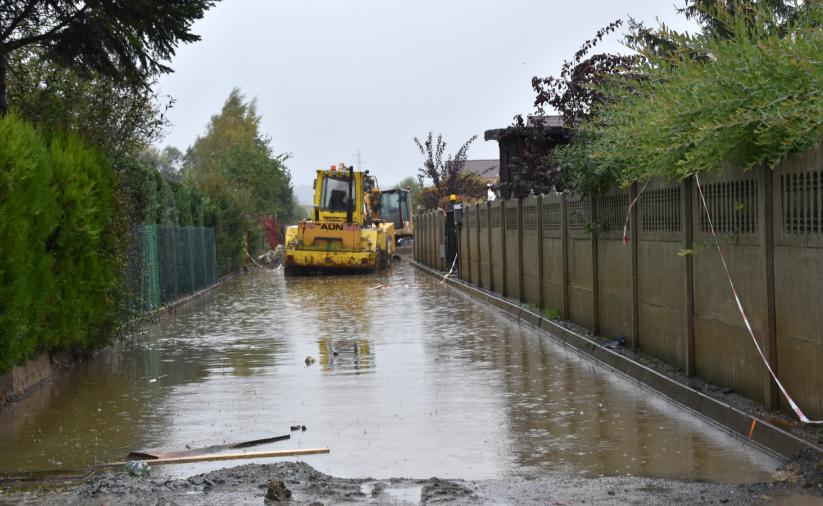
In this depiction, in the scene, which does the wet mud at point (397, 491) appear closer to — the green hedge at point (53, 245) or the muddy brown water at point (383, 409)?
the muddy brown water at point (383, 409)

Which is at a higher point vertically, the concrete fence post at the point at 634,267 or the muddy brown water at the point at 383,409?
the concrete fence post at the point at 634,267

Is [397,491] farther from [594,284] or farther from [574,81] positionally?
[574,81]

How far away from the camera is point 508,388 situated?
39.9ft

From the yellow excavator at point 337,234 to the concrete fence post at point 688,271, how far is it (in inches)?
1154

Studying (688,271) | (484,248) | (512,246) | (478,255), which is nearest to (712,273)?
(688,271)

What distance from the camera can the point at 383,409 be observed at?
10.9 meters

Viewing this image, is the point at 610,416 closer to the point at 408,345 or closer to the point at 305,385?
the point at 305,385

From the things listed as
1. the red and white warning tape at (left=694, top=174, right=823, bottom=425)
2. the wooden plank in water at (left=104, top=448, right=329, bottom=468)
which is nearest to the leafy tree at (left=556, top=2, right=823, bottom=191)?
the red and white warning tape at (left=694, top=174, right=823, bottom=425)

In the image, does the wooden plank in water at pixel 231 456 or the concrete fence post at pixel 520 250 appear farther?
the concrete fence post at pixel 520 250

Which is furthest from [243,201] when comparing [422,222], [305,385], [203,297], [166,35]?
[305,385]

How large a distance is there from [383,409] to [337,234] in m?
30.6

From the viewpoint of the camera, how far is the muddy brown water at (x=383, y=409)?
8.49 meters

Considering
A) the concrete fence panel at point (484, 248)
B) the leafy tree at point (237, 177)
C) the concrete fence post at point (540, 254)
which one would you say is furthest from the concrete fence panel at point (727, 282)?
the leafy tree at point (237, 177)

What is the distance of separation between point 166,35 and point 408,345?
6042 millimetres
